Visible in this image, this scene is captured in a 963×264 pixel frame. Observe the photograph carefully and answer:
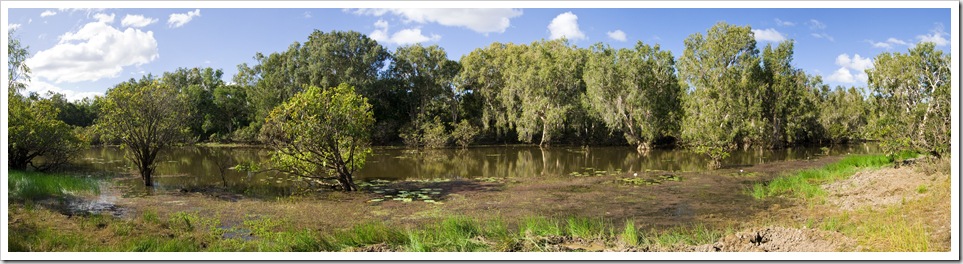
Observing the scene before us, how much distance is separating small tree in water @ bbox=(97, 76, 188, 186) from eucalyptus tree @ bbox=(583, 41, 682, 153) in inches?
1216

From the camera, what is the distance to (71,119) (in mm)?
47469

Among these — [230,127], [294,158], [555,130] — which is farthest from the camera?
[230,127]

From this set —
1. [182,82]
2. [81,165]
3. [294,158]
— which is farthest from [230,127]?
[294,158]

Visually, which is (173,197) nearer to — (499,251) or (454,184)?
(454,184)

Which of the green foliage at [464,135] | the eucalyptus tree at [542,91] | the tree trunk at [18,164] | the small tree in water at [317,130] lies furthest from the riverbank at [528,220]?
the eucalyptus tree at [542,91]

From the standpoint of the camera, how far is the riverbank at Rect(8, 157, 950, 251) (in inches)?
295

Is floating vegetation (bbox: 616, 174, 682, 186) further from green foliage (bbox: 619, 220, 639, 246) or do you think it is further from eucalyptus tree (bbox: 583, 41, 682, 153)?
eucalyptus tree (bbox: 583, 41, 682, 153)

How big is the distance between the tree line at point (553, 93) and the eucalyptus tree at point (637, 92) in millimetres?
97

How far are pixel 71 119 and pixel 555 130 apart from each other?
41354 mm

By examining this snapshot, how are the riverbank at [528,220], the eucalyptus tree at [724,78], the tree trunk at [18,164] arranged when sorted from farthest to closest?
the eucalyptus tree at [724,78] < the tree trunk at [18,164] < the riverbank at [528,220]

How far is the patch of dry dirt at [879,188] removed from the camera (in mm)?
10211

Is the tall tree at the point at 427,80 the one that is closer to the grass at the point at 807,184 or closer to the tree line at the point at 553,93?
the tree line at the point at 553,93

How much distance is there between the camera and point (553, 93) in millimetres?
45125

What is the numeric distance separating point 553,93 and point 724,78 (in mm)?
12831
